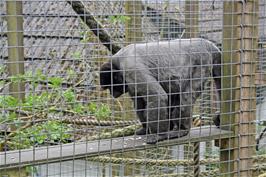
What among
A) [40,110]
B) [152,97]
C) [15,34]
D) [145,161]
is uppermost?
[15,34]

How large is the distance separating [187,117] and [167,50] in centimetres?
39

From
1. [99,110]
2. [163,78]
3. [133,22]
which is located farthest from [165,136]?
[133,22]

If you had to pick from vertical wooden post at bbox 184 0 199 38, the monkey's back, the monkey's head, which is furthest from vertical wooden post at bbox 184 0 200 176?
the monkey's head

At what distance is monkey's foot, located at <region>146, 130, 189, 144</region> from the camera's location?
2.55 m

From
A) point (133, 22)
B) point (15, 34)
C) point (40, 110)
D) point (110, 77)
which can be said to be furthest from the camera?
point (133, 22)

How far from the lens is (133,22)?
368 cm

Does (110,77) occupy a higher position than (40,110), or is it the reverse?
(110,77)

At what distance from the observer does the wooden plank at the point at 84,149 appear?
2.17 metres

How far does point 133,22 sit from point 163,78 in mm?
1013

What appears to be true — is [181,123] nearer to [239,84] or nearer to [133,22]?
[239,84]

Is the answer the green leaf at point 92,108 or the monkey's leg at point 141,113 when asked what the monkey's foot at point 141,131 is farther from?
the green leaf at point 92,108

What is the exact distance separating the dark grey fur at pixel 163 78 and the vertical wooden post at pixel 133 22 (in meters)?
0.82

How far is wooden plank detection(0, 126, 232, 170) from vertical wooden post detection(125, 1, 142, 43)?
1.12 m

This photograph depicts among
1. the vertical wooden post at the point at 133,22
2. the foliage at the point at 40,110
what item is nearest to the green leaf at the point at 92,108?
the foliage at the point at 40,110
